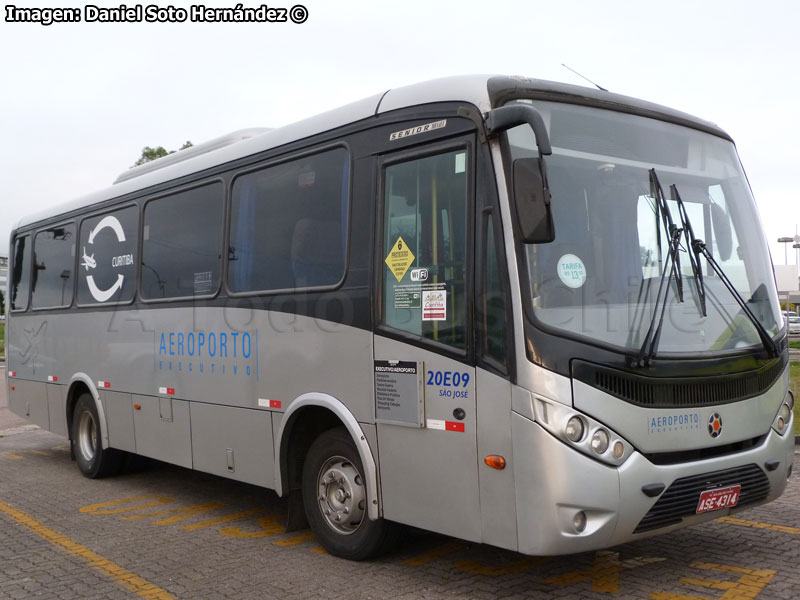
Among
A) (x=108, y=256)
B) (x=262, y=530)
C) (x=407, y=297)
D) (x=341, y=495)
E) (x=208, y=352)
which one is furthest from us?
(x=108, y=256)

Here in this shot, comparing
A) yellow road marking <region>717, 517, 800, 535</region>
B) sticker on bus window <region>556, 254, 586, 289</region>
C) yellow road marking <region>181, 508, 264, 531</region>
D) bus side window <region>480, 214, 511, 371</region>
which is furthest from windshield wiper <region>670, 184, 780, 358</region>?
yellow road marking <region>181, 508, 264, 531</region>

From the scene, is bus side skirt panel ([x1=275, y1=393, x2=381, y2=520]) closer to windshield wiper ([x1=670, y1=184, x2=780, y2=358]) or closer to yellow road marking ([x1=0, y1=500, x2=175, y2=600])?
yellow road marking ([x1=0, y1=500, x2=175, y2=600])

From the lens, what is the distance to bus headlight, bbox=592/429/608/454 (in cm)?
481

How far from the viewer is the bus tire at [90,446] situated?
9977mm

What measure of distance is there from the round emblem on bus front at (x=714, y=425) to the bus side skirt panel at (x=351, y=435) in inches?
83.7

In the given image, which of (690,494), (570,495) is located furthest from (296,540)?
(690,494)

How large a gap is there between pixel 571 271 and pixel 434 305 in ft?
2.91

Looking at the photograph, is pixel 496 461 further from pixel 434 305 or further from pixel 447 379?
pixel 434 305

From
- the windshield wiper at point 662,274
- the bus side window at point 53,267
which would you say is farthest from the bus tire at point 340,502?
the bus side window at point 53,267

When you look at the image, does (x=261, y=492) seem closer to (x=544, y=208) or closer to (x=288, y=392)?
(x=288, y=392)

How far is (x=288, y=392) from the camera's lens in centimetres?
666

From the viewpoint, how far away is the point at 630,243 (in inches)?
207

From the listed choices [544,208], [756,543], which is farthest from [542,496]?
[756,543]

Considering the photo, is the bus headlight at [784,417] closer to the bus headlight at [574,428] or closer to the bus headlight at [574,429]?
the bus headlight at [574,428]
